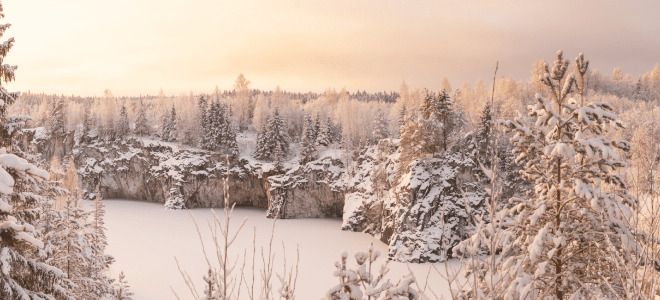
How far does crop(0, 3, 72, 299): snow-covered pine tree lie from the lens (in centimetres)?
682

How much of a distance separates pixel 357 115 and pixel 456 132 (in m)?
32.1

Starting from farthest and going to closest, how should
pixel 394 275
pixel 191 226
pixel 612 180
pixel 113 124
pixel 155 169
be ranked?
pixel 113 124 → pixel 155 169 → pixel 191 226 → pixel 394 275 → pixel 612 180

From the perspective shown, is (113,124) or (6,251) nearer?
(6,251)

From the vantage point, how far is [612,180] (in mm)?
7535

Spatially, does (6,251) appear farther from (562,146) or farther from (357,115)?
(357,115)

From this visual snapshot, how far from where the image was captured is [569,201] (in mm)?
7430

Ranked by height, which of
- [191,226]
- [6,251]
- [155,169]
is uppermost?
[6,251]

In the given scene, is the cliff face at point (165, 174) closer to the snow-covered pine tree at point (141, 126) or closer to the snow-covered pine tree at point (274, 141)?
the snow-covered pine tree at point (141, 126)

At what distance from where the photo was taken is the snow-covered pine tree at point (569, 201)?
23.1 ft

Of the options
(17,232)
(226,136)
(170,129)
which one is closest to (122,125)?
(170,129)

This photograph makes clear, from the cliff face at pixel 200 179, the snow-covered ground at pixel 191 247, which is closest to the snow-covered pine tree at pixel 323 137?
the cliff face at pixel 200 179

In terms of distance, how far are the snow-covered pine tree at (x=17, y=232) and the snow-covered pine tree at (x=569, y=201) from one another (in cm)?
709

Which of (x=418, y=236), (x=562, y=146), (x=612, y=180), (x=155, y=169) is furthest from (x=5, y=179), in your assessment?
(x=155, y=169)

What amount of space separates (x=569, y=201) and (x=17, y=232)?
870cm
